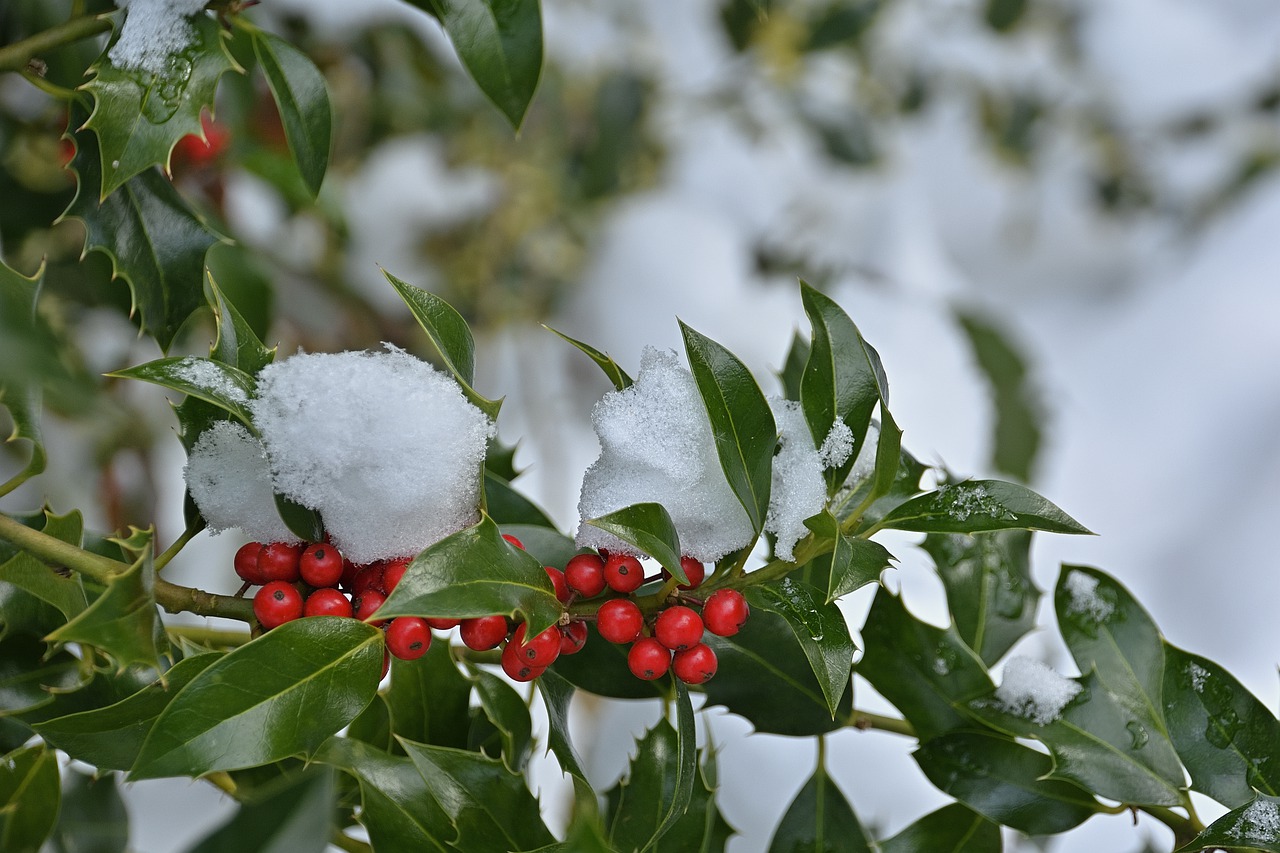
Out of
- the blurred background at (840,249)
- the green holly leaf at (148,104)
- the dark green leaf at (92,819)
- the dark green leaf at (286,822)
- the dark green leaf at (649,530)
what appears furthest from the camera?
the blurred background at (840,249)

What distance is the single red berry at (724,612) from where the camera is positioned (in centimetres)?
40

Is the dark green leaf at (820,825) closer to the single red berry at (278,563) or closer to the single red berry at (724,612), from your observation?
the single red berry at (724,612)

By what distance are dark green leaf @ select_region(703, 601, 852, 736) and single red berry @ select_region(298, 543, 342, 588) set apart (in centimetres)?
19

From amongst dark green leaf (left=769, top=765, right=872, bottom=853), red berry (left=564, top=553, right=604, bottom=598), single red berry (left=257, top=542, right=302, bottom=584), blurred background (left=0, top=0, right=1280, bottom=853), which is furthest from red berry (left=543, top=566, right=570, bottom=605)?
blurred background (left=0, top=0, right=1280, bottom=853)

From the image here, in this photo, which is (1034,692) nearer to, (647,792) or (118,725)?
(647,792)

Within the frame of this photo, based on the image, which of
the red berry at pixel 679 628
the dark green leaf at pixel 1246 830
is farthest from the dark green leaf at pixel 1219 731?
the red berry at pixel 679 628

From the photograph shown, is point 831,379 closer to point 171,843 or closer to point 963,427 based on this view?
point 171,843

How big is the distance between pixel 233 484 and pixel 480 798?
0.57 ft

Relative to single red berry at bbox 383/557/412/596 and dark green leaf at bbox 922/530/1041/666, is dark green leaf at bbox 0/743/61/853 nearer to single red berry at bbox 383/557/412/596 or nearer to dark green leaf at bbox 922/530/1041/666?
single red berry at bbox 383/557/412/596

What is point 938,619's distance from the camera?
95 centimetres

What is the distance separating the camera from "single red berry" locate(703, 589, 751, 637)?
400 millimetres

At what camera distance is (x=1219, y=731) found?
48 cm

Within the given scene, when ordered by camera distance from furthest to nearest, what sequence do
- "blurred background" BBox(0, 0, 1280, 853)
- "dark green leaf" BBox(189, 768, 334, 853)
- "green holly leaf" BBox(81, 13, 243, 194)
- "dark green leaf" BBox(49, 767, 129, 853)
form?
"blurred background" BBox(0, 0, 1280, 853) → "dark green leaf" BBox(49, 767, 129, 853) → "green holly leaf" BBox(81, 13, 243, 194) → "dark green leaf" BBox(189, 768, 334, 853)

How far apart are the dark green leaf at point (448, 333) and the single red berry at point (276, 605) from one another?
107 millimetres
